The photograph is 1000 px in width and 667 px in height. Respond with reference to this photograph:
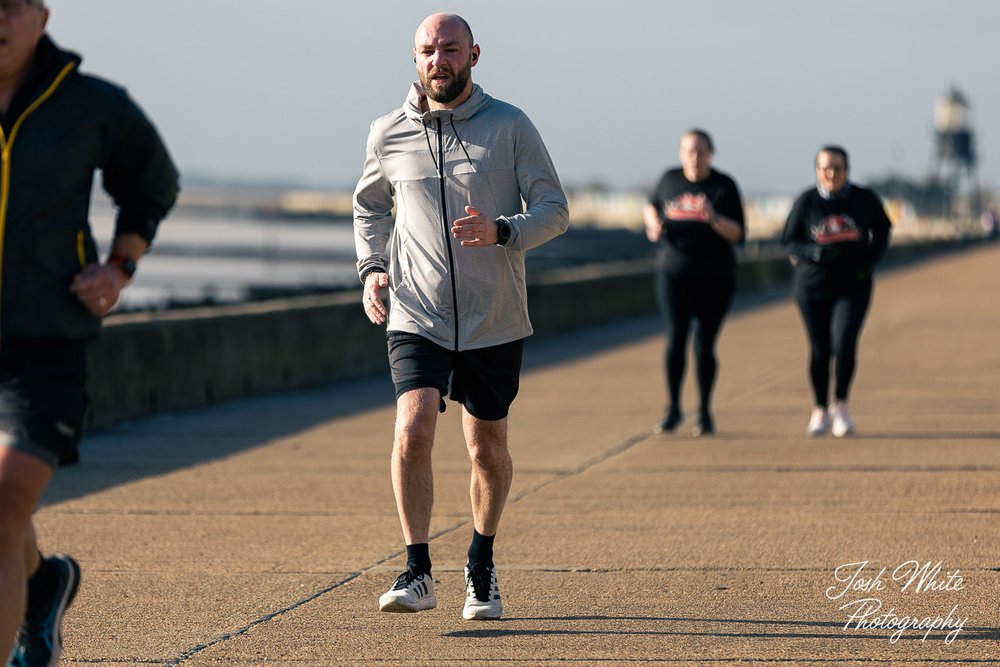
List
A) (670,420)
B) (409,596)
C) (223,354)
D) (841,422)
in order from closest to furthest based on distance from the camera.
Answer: (409,596), (841,422), (670,420), (223,354)

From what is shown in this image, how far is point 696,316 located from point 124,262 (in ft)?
24.6

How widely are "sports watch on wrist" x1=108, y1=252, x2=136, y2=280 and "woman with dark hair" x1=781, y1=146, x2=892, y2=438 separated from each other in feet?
24.5

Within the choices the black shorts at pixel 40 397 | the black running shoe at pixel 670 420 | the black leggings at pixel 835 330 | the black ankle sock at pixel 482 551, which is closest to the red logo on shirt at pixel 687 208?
the black leggings at pixel 835 330

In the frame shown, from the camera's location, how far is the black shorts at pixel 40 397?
14.2 feet

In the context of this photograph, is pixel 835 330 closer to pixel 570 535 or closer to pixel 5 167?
pixel 570 535

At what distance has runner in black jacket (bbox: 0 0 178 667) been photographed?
434 centimetres

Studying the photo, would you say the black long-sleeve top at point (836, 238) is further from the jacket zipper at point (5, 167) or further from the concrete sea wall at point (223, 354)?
the jacket zipper at point (5, 167)

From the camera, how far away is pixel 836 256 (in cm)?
1142

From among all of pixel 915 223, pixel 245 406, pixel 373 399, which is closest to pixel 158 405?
pixel 245 406

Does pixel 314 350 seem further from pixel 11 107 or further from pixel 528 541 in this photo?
pixel 11 107

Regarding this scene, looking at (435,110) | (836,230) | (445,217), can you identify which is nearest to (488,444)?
(445,217)

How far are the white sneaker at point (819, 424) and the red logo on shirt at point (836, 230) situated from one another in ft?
3.65

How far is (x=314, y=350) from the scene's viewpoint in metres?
16.6

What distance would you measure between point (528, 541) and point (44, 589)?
3.23 meters
